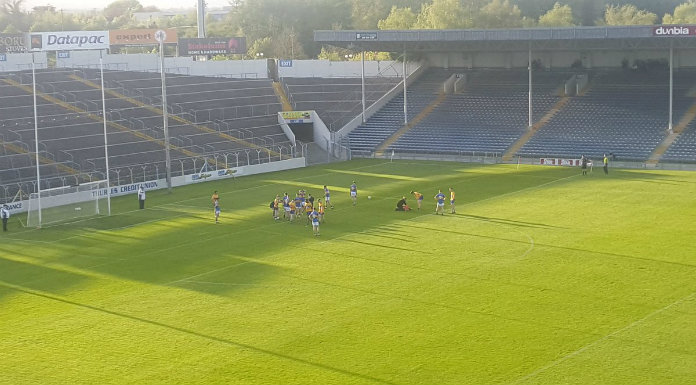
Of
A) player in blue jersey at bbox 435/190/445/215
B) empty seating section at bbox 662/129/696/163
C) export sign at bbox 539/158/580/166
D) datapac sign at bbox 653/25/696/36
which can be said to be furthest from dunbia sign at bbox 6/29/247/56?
empty seating section at bbox 662/129/696/163

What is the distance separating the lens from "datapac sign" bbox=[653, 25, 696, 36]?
6500 centimetres

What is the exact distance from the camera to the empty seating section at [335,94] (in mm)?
80562

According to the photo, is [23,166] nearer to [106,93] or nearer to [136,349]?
[106,93]

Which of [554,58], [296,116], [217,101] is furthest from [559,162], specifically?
[217,101]

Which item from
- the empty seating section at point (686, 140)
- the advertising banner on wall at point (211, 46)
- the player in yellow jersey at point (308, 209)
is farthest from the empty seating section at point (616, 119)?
the advertising banner on wall at point (211, 46)

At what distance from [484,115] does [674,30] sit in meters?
17.6

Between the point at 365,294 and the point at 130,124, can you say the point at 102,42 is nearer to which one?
the point at 130,124

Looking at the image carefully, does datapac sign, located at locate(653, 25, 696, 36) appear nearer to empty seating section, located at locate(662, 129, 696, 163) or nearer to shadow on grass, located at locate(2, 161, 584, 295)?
empty seating section, located at locate(662, 129, 696, 163)

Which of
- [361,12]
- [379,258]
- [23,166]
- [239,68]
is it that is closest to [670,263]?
[379,258]

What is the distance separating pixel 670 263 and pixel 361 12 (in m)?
94.5

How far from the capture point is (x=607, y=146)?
68.9 meters

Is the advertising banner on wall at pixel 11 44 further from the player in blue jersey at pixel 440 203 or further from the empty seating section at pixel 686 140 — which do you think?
the empty seating section at pixel 686 140

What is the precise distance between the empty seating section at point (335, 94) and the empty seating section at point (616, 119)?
1687 cm

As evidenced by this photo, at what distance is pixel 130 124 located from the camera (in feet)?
230
